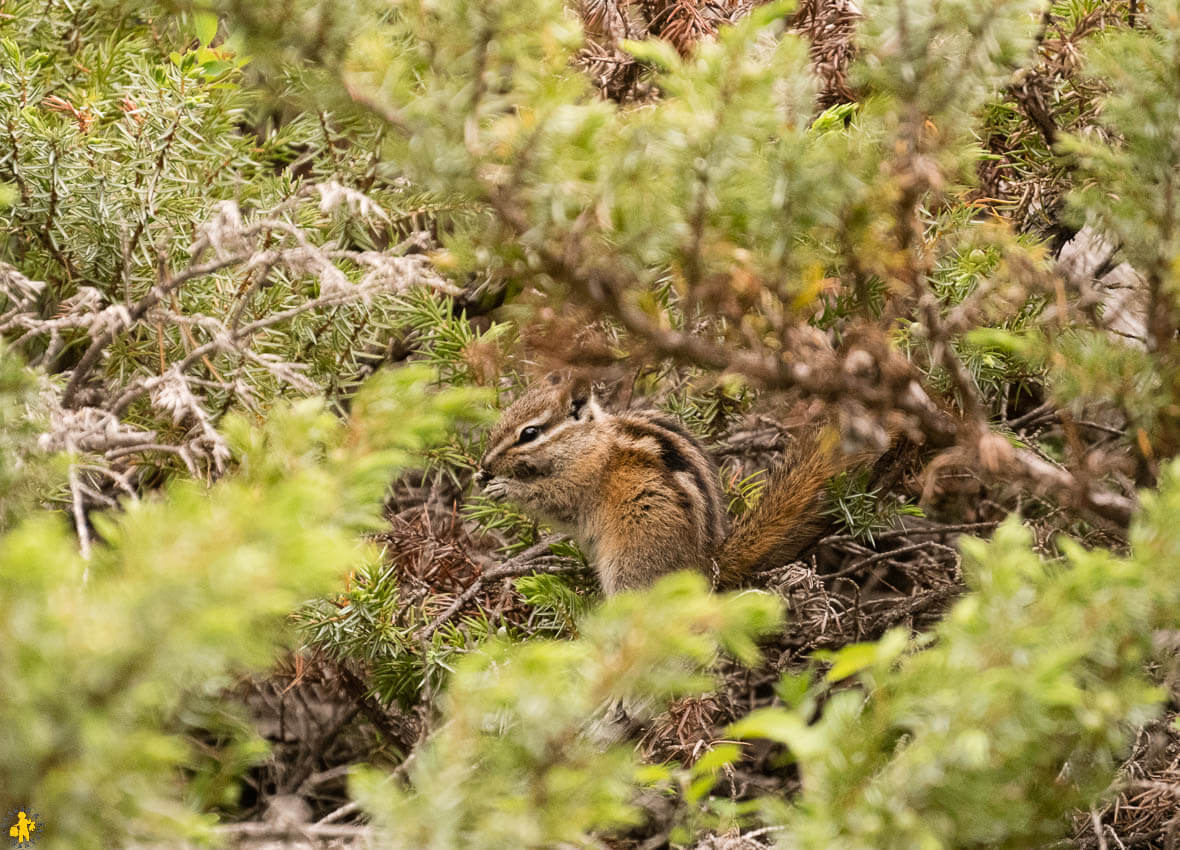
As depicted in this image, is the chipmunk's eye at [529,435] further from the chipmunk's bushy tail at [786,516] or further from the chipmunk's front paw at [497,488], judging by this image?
the chipmunk's bushy tail at [786,516]

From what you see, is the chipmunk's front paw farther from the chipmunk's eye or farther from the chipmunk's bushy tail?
the chipmunk's bushy tail

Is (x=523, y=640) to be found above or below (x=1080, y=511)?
below

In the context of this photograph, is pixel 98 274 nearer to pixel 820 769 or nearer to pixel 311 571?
pixel 311 571

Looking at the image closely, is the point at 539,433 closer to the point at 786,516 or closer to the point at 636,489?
the point at 636,489

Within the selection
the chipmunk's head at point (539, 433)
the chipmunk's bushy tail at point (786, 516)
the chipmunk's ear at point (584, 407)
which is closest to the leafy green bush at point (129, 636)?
the chipmunk's bushy tail at point (786, 516)

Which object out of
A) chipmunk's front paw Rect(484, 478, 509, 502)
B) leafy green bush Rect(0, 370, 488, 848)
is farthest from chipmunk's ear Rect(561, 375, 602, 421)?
leafy green bush Rect(0, 370, 488, 848)

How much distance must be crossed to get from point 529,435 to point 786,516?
794mm

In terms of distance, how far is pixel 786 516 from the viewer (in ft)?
8.35

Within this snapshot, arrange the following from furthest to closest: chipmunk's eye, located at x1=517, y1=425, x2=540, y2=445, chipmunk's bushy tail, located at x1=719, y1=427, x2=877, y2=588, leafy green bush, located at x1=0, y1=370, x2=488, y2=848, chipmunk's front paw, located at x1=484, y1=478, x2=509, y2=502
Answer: chipmunk's eye, located at x1=517, y1=425, x2=540, y2=445, chipmunk's front paw, located at x1=484, y1=478, x2=509, y2=502, chipmunk's bushy tail, located at x1=719, y1=427, x2=877, y2=588, leafy green bush, located at x1=0, y1=370, x2=488, y2=848

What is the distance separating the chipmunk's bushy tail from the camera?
249 centimetres

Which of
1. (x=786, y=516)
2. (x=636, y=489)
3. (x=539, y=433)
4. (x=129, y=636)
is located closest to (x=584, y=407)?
(x=539, y=433)

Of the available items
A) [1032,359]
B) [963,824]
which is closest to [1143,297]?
[1032,359]

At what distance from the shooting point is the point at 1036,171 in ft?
8.64

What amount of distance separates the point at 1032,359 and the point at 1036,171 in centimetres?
113
